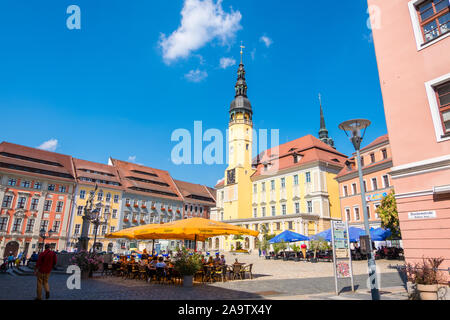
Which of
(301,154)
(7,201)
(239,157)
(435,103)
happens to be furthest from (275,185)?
(435,103)

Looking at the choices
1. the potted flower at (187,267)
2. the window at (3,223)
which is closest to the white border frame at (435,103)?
the potted flower at (187,267)

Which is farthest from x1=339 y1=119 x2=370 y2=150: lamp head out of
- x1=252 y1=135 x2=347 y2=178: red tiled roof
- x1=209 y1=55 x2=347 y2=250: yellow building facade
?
x1=252 y1=135 x2=347 y2=178: red tiled roof

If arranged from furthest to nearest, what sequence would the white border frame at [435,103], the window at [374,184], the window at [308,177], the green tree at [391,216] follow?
the window at [308,177], the window at [374,184], the green tree at [391,216], the white border frame at [435,103]

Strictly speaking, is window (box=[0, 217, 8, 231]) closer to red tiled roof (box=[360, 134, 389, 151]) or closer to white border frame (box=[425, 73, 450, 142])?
red tiled roof (box=[360, 134, 389, 151])

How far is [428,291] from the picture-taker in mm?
7805

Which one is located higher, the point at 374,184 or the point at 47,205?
the point at 374,184

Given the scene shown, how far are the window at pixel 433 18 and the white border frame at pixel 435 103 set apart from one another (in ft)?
5.40

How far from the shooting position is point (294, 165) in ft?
162

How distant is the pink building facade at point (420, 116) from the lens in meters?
9.20

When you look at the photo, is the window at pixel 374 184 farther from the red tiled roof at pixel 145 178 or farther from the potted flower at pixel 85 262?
the red tiled roof at pixel 145 178

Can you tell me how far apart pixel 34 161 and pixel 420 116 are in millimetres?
55188

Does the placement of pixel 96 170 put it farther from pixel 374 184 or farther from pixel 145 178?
pixel 374 184
